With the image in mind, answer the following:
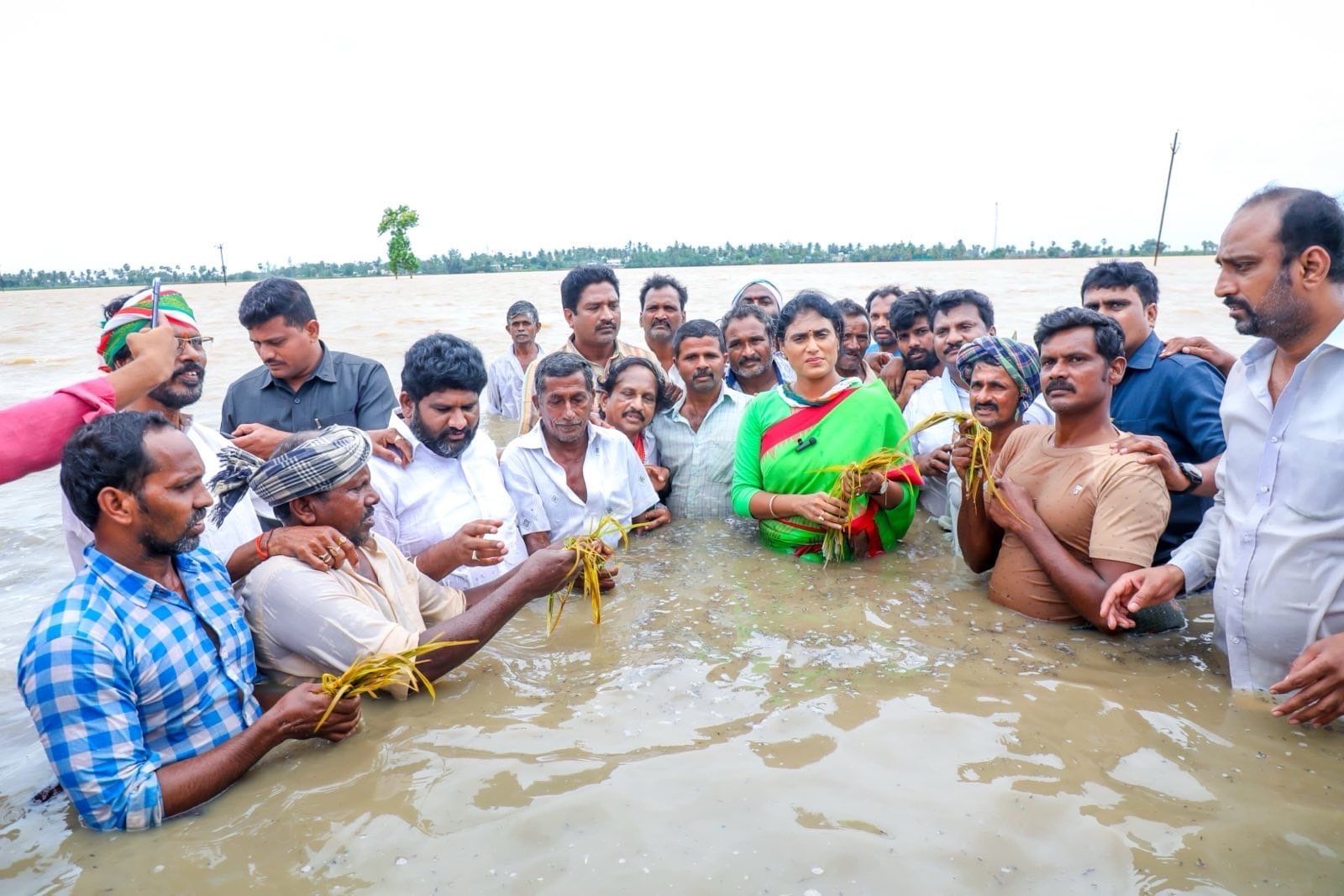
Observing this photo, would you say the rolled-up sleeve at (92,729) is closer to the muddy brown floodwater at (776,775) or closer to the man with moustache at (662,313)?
the muddy brown floodwater at (776,775)

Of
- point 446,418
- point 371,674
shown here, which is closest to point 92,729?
point 371,674

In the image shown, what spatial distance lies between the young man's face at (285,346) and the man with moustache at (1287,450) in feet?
14.2

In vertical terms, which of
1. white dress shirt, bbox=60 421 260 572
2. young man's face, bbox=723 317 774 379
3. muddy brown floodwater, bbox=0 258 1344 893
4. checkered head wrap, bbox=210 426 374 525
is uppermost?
young man's face, bbox=723 317 774 379

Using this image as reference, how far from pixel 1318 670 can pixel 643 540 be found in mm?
3689

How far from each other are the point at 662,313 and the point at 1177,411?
3.74 meters

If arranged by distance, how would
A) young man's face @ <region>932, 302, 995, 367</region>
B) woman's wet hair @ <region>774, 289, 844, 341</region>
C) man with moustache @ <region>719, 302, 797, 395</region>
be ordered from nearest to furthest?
1. woman's wet hair @ <region>774, 289, 844, 341</region>
2. young man's face @ <region>932, 302, 995, 367</region>
3. man with moustache @ <region>719, 302, 797, 395</region>

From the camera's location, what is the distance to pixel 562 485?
487 cm

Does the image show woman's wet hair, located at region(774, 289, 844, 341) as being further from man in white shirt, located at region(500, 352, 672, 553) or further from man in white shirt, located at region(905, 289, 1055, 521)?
man in white shirt, located at region(500, 352, 672, 553)

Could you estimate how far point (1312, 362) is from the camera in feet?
10.5

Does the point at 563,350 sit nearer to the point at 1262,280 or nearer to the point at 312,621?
the point at 312,621

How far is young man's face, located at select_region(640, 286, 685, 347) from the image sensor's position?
22.9 feet

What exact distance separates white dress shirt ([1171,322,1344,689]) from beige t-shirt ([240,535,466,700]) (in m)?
3.18

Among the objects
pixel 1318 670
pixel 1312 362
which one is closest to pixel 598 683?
pixel 1318 670

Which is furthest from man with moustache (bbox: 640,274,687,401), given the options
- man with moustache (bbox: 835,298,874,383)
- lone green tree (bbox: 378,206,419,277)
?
lone green tree (bbox: 378,206,419,277)
